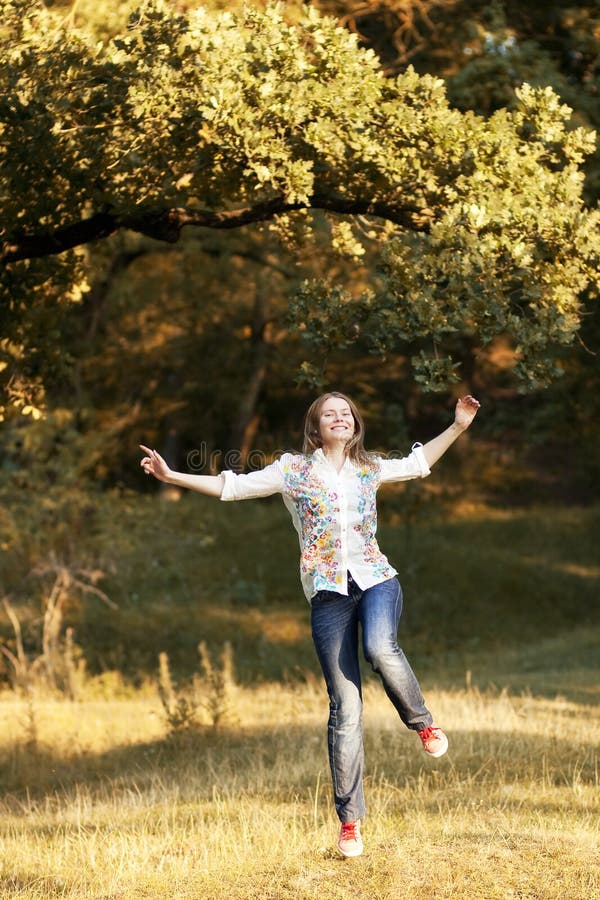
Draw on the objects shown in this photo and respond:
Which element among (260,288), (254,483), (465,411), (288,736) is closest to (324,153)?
(465,411)

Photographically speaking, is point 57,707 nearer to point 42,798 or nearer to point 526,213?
point 42,798

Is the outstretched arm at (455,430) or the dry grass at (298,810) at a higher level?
the outstretched arm at (455,430)

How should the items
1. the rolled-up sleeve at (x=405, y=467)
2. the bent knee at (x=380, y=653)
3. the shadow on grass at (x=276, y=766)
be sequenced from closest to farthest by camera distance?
the bent knee at (x=380, y=653) < the rolled-up sleeve at (x=405, y=467) < the shadow on grass at (x=276, y=766)

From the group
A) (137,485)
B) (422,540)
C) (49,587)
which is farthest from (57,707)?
(137,485)

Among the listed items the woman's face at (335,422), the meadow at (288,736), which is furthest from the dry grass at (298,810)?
the woman's face at (335,422)

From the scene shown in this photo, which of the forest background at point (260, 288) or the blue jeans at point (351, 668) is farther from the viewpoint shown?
the forest background at point (260, 288)

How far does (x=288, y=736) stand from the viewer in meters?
11.9

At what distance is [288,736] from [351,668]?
604 cm

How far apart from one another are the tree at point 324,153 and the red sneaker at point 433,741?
7.68 feet

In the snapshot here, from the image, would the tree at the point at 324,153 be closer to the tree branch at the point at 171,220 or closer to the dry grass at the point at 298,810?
the tree branch at the point at 171,220

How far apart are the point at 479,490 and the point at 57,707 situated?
18.4 m

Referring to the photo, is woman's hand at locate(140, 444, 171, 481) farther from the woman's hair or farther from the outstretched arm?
the outstretched arm

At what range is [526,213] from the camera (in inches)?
313

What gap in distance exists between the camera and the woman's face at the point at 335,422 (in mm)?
6148
